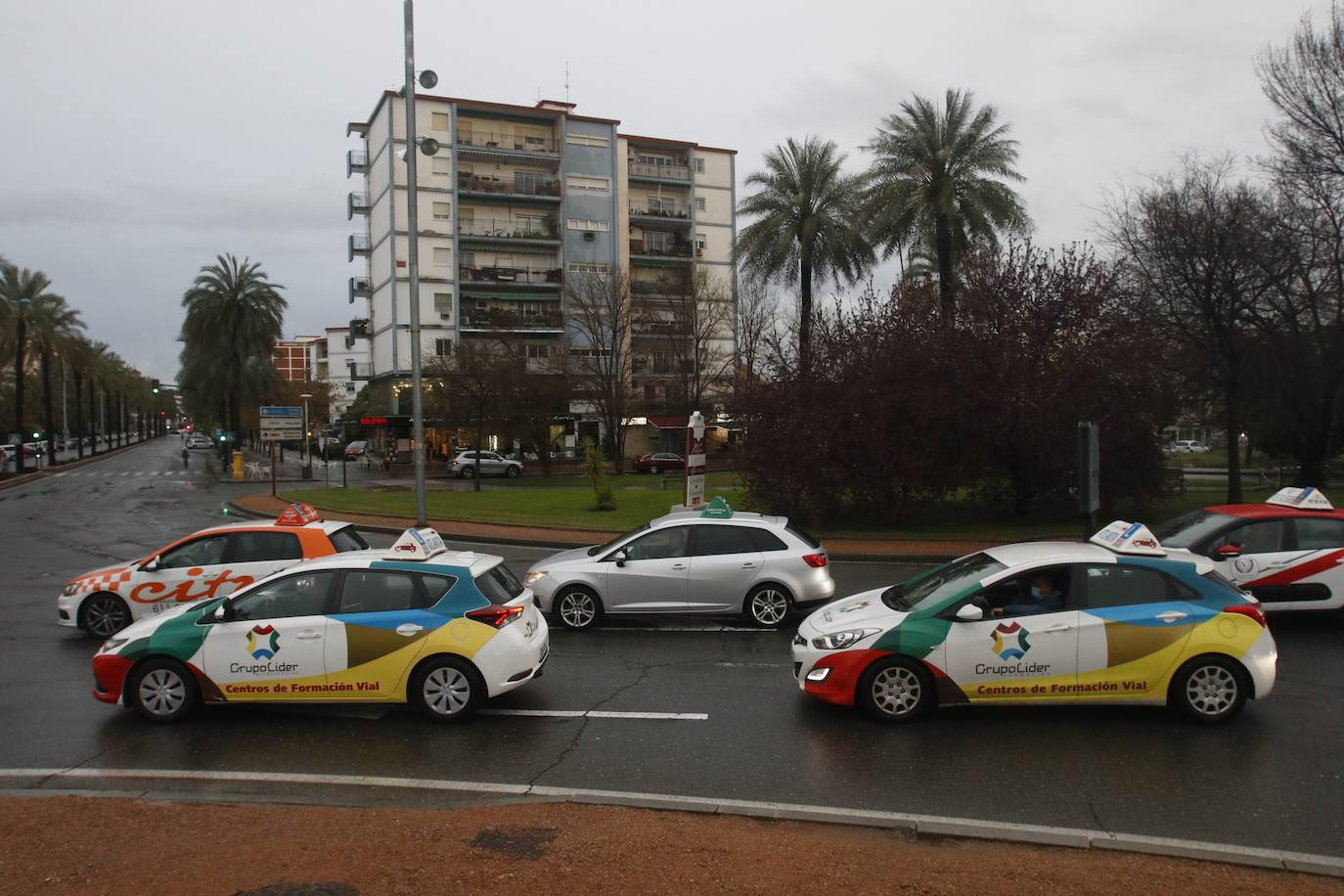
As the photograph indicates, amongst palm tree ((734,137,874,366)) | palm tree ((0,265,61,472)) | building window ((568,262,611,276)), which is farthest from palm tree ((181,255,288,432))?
palm tree ((734,137,874,366))

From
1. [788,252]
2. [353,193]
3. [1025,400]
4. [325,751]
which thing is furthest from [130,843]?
[353,193]

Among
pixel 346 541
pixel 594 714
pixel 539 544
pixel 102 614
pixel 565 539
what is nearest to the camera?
pixel 594 714

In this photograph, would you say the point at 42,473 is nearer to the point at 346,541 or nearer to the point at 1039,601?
the point at 346,541

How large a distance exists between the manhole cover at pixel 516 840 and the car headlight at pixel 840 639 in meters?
3.04

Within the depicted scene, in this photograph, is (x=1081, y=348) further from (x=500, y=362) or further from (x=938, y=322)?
(x=500, y=362)

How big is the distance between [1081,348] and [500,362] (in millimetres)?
29454

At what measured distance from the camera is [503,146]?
6550 centimetres

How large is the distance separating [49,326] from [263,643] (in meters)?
62.6

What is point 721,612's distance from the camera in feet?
36.6

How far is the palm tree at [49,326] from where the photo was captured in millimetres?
56094

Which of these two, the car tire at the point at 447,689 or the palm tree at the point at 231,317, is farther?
the palm tree at the point at 231,317

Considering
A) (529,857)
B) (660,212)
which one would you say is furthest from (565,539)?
(660,212)

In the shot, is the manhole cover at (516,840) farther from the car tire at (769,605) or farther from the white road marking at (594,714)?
the car tire at (769,605)

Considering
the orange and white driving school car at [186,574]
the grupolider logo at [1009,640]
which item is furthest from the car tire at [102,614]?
the grupolider logo at [1009,640]
